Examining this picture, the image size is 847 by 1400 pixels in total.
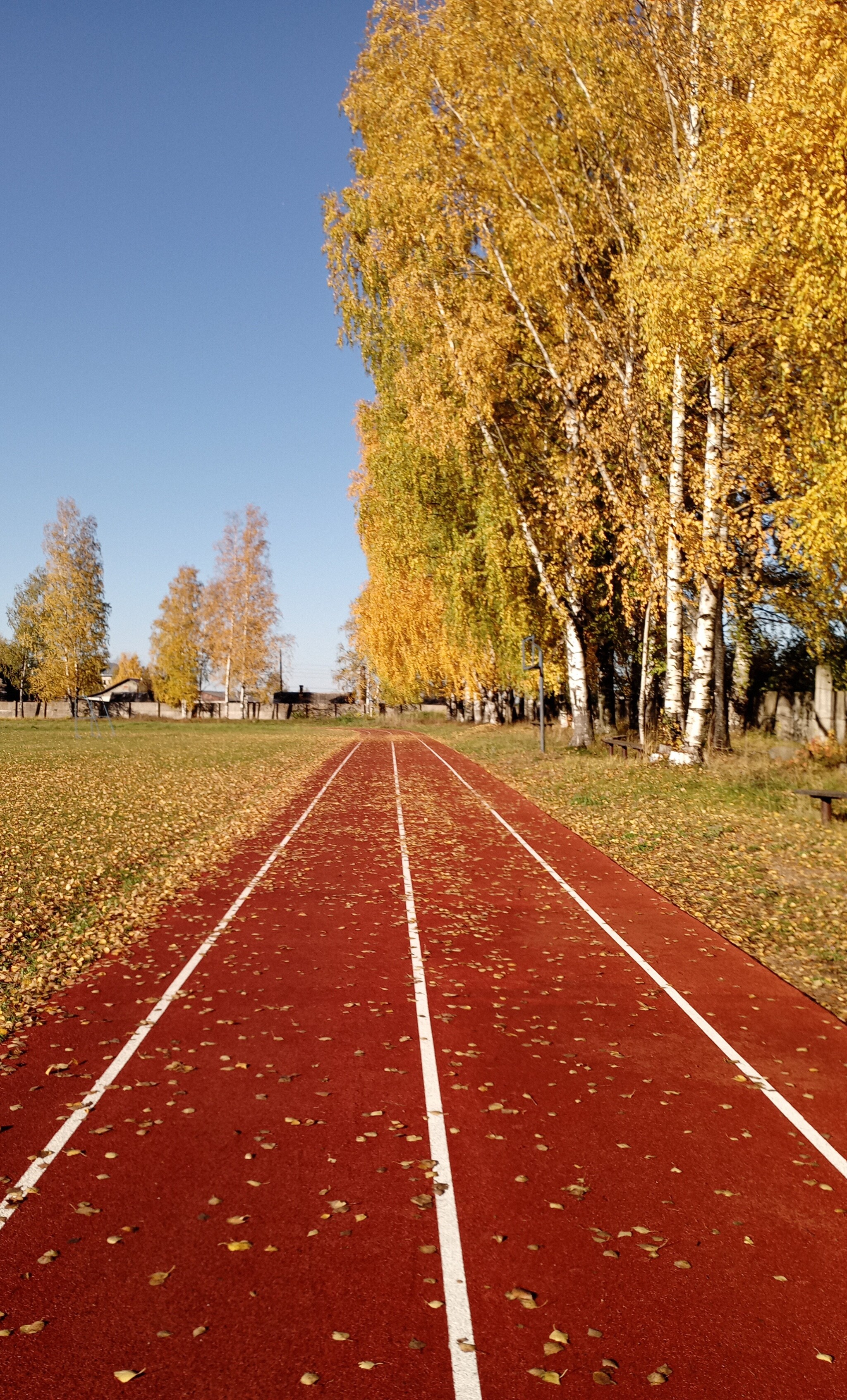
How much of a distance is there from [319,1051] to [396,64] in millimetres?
25411

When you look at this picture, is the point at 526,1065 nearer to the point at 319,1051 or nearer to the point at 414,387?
the point at 319,1051

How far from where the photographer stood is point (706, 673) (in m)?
18.9

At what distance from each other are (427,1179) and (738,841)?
966 cm

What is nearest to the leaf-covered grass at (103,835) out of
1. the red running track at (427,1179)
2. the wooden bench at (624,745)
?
the red running track at (427,1179)

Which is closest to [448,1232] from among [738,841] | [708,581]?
[738,841]

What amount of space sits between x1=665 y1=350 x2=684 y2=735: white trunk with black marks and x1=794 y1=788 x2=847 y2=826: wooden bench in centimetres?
596

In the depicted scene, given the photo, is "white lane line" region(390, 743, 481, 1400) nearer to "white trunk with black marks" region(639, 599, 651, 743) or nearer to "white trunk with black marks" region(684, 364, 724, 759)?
"white trunk with black marks" region(684, 364, 724, 759)

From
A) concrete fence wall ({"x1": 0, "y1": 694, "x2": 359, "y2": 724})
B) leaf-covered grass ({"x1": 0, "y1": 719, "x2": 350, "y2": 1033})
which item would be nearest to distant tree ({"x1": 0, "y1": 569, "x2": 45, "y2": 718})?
concrete fence wall ({"x1": 0, "y1": 694, "x2": 359, "y2": 724})

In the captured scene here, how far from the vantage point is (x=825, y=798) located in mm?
14109

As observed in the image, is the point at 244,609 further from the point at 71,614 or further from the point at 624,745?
the point at 624,745

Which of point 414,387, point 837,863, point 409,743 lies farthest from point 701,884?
point 409,743

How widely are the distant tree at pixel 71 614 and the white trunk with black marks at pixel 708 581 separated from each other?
56241 millimetres

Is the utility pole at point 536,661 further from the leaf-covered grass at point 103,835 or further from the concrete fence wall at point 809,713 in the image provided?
the leaf-covered grass at point 103,835

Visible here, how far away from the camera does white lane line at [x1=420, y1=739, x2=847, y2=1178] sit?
564cm
